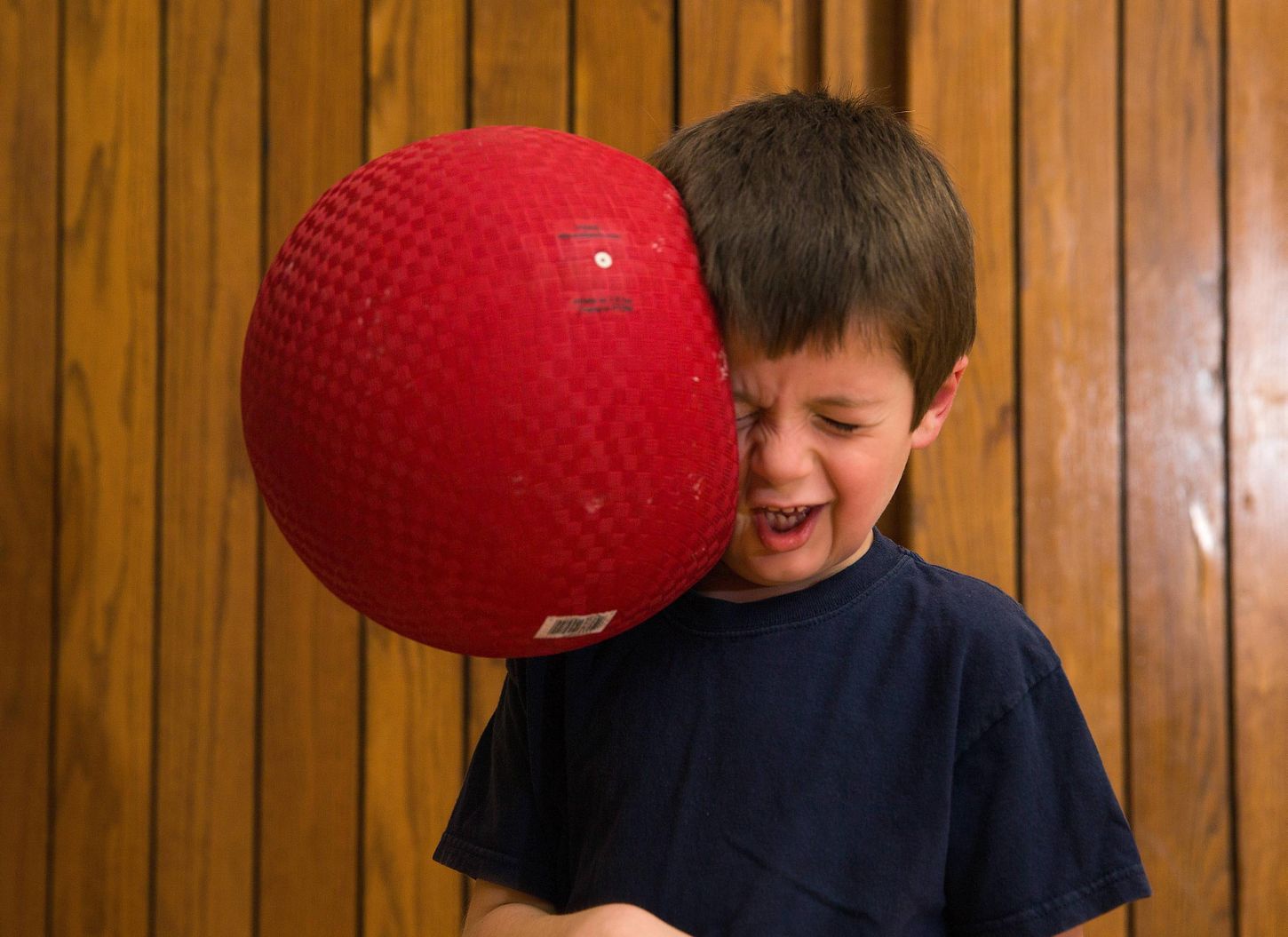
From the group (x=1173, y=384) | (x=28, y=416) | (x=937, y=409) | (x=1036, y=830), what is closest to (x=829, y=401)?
(x=937, y=409)

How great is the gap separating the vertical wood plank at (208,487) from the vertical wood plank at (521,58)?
33 centimetres

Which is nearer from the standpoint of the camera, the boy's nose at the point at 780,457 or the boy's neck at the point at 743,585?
the boy's nose at the point at 780,457

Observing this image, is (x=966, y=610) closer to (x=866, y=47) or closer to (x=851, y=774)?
(x=851, y=774)

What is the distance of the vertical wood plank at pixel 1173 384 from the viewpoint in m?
1.73

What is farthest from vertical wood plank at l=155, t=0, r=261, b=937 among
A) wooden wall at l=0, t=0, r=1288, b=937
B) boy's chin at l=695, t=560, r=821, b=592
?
boy's chin at l=695, t=560, r=821, b=592

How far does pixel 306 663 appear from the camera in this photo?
5.53 ft

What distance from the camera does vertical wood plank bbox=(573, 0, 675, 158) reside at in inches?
67.6

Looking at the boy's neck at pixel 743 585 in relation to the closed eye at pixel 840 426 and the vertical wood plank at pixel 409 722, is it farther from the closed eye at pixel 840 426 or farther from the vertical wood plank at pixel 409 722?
the vertical wood plank at pixel 409 722

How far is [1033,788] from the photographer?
0.73m

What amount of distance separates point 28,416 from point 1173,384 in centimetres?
169

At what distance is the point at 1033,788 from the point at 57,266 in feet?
5.05

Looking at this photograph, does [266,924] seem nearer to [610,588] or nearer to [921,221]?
[610,588]

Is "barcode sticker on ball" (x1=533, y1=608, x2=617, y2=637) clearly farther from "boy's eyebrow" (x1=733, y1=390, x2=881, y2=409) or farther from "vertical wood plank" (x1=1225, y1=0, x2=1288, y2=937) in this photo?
"vertical wood plank" (x1=1225, y1=0, x2=1288, y2=937)

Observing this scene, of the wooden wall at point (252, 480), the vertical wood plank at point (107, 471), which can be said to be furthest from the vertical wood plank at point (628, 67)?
the vertical wood plank at point (107, 471)
